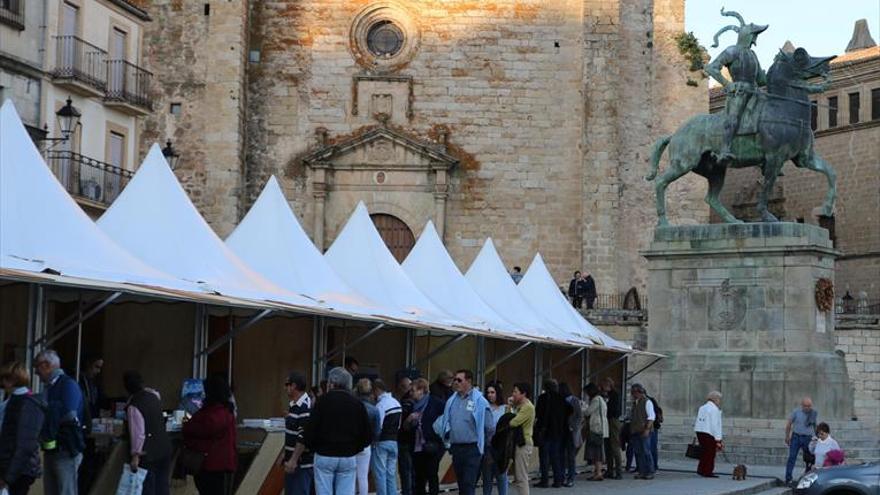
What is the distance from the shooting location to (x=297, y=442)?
13438 mm

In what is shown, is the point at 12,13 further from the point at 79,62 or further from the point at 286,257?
the point at 286,257

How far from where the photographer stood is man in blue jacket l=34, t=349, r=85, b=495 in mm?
11742

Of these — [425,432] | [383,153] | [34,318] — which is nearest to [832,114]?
[383,153]

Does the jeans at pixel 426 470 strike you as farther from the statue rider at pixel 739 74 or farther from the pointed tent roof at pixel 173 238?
the statue rider at pixel 739 74

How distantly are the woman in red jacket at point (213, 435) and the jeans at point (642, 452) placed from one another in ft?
31.8

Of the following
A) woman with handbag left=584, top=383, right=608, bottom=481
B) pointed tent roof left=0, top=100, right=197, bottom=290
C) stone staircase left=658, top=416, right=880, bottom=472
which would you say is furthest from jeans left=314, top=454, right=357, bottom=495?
stone staircase left=658, top=416, right=880, bottom=472

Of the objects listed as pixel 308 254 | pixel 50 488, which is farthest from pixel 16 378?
pixel 308 254

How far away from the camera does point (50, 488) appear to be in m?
11.9

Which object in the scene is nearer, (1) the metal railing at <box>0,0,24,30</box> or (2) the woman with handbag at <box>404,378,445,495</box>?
(2) the woman with handbag at <box>404,378,445,495</box>

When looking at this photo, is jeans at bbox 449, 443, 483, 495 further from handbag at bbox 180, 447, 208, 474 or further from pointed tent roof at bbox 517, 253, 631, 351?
pointed tent roof at bbox 517, 253, 631, 351

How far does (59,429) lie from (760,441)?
46.7 feet

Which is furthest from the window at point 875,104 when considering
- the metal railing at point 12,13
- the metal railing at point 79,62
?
the metal railing at point 12,13

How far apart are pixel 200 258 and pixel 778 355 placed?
10998 mm

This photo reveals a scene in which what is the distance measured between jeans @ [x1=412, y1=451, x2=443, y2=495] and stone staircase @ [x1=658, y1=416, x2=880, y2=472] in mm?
8602
